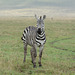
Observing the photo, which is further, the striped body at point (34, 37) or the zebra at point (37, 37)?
Result: the striped body at point (34, 37)

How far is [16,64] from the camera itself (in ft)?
28.6

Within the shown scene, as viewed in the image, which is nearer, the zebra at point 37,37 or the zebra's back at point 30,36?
the zebra at point 37,37

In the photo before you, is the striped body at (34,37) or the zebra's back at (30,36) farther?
the zebra's back at (30,36)

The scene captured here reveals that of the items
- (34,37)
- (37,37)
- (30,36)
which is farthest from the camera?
(30,36)

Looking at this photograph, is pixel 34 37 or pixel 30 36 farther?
pixel 30 36

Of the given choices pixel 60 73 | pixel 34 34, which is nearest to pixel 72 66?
pixel 60 73

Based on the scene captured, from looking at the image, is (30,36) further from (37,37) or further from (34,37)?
(37,37)

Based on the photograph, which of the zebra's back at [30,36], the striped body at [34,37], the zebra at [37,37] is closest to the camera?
the zebra at [37,37]

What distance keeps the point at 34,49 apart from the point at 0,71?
6.49 ft

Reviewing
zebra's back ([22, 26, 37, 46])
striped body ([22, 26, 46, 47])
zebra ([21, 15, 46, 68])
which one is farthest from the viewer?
zebra's back ([22, 26, 37, 46])

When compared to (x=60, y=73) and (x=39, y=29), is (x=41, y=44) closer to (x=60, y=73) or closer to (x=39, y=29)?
(x=39, y=29)

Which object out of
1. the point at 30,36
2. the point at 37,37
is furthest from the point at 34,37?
the point at 30,36

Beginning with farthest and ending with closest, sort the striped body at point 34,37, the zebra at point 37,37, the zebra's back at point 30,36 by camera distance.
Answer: the zebra's back at point 30,36 < the striped body at point 34,37 < the zebra at point 37,37

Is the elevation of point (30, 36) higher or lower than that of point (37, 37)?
lower
